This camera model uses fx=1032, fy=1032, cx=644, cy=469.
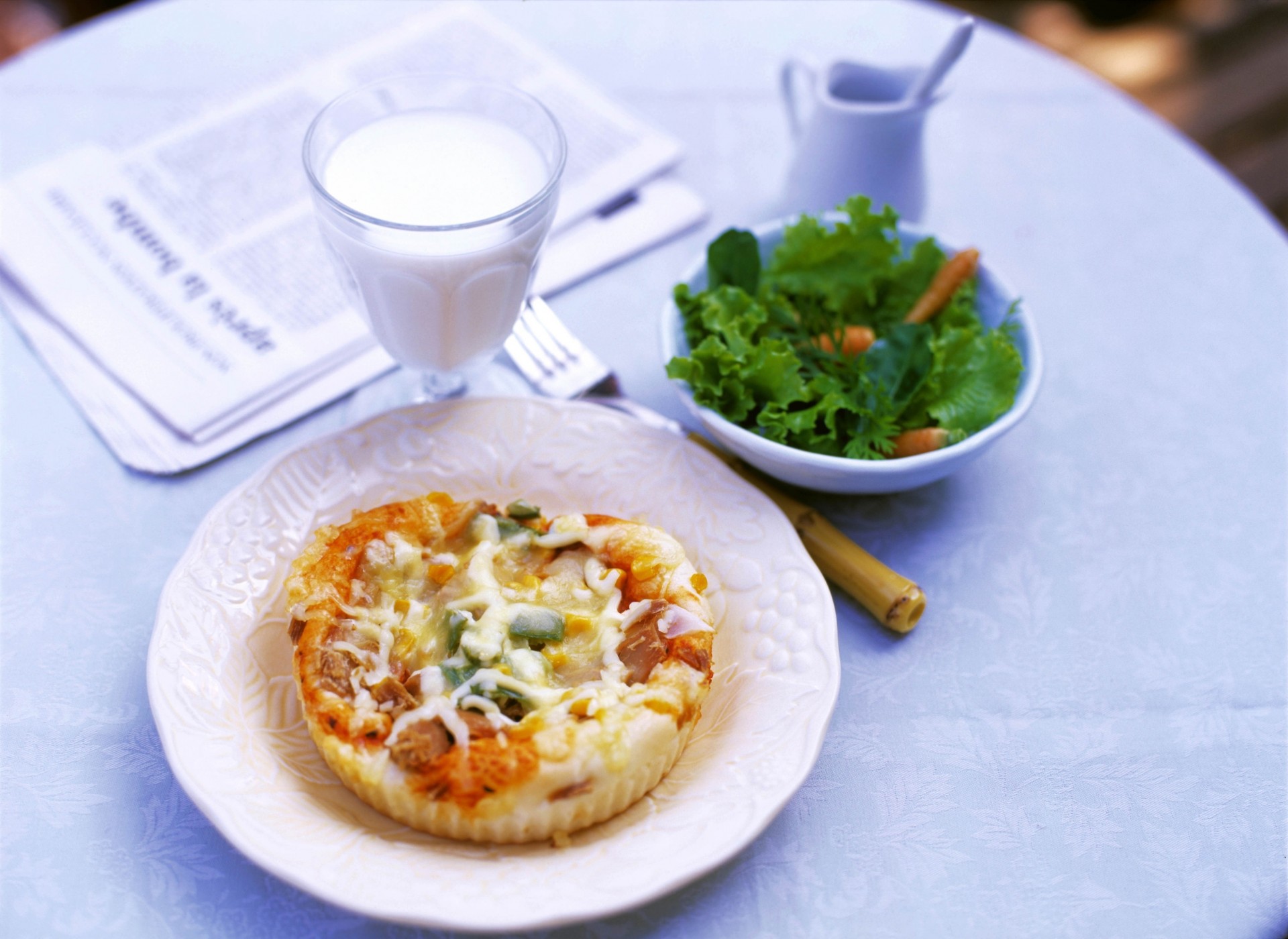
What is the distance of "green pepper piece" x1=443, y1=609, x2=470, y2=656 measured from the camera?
68.6 inches

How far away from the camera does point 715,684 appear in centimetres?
184

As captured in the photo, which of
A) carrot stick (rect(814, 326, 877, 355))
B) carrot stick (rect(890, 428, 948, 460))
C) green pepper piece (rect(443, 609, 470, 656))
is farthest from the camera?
carrot stick (rect(814, 326, 877, 355))

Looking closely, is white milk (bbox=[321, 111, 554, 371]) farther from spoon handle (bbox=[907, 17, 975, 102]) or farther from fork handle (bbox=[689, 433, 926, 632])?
spoon handle (bbox=[907, 17, 975, 102])

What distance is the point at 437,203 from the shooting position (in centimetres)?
207

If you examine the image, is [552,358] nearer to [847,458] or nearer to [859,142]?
[847,458]

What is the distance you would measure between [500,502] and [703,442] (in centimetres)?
45

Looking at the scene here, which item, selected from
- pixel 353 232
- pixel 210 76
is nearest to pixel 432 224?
pixel 353 232

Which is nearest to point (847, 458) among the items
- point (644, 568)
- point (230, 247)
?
point (644, 568)

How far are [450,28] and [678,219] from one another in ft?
3.75

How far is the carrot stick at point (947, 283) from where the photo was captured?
92.1 inches

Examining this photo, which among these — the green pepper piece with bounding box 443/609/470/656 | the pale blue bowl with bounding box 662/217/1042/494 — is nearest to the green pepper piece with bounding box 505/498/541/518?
the green pepper piece with bounding box 443/609/470/656

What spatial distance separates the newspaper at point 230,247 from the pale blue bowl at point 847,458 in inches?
27.6

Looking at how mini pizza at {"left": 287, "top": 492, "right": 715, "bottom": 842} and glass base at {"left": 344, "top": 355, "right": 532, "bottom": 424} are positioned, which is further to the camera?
glass base at {"left": 344, "top": 355, "right": 532, "bottom": 424}

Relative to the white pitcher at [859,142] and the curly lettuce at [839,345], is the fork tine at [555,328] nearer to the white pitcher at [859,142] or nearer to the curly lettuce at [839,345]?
the curly lettuce at [839,345]
